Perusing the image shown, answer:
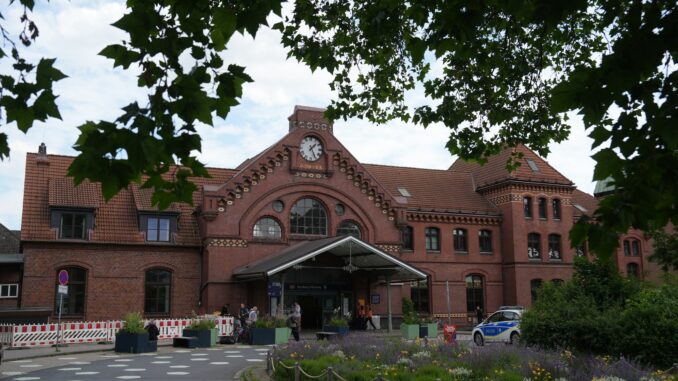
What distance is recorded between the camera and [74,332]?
25.9 meters

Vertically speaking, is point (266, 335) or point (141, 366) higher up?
point (266, 335)

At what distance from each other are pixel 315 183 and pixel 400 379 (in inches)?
953

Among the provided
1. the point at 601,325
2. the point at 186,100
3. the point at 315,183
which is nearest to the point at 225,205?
the point at 315,183

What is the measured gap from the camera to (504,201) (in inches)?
1631

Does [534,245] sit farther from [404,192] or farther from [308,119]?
[308,119]

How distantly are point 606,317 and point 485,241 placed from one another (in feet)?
88.6

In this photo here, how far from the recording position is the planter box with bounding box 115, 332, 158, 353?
22047mm

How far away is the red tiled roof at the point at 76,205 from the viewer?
101 feet

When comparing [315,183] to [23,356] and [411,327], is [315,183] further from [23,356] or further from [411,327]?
[23,356]

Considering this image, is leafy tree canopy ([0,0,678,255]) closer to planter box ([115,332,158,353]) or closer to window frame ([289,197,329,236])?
planter box ([115,332,158,353])

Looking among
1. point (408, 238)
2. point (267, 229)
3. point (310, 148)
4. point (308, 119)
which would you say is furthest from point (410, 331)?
point (308, 119)

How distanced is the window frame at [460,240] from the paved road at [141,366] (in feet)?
64.8

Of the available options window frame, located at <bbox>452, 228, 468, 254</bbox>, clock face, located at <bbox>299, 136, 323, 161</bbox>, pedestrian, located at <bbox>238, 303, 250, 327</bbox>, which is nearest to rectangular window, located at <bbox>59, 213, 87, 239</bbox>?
pedestrian, located at <bbox>238, 303, 250, 327</bbox>

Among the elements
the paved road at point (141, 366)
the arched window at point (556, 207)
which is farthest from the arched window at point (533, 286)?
the paved road at point (141, 366)
